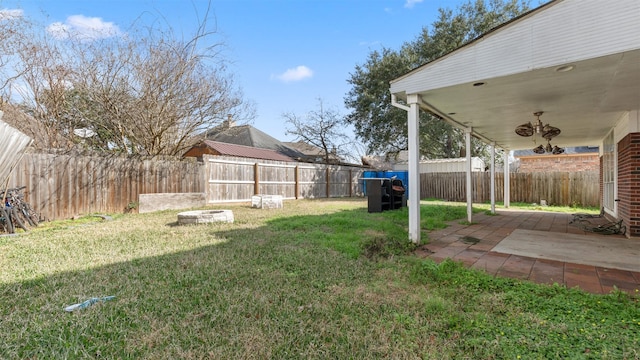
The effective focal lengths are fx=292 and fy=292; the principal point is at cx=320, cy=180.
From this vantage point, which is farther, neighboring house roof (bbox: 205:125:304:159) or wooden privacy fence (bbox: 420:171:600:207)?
neighboring house roof (bbox: 205:125:304:159)

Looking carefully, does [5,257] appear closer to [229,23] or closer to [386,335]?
[386,335]

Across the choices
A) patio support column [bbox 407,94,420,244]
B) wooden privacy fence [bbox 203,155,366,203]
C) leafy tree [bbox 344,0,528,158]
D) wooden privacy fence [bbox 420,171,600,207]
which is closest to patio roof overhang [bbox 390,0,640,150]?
patio support column [bbox 407,94,420,244]

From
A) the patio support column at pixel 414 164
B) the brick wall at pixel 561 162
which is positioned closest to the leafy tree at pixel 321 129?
the brick wall at pixel 561 162

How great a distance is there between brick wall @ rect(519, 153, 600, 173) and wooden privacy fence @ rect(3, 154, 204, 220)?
1698cm

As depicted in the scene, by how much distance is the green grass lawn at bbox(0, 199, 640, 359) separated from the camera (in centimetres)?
174

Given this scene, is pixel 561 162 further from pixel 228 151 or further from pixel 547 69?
pixel 228 151

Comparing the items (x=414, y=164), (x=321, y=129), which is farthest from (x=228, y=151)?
(x=414, y=164)

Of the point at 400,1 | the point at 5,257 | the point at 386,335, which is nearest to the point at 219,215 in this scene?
the point at 5,257

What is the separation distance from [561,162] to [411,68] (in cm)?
929

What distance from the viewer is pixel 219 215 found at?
20.3 feet

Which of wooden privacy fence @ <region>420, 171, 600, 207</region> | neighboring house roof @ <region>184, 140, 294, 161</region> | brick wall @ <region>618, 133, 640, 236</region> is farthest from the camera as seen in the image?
neighboring house roof @ <region>184, 140, 294, 161</region>

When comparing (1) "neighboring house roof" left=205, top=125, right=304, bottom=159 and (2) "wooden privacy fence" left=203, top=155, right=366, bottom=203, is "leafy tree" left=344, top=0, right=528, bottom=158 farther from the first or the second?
(1) "neighboring house roof" left=205, top=125, right=304, bottom=159

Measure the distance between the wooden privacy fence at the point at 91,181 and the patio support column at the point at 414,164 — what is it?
706 cm

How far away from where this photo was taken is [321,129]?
21.4m
